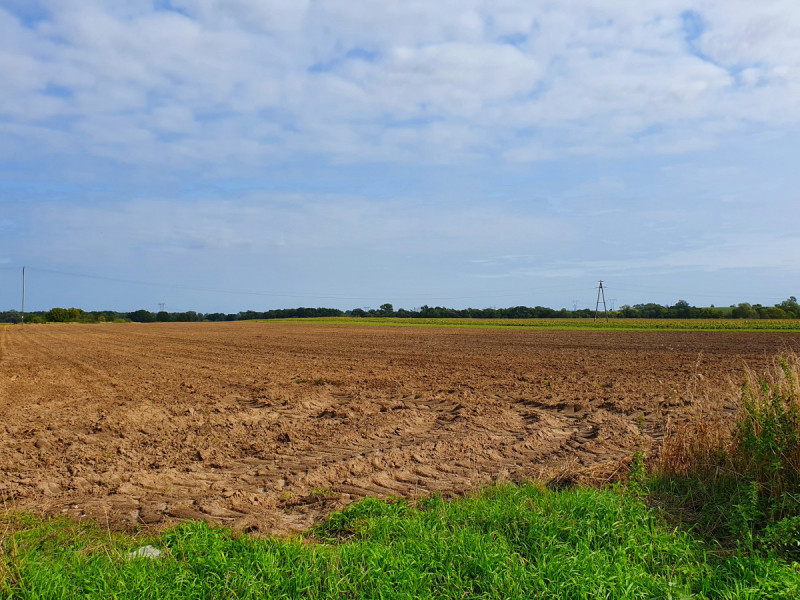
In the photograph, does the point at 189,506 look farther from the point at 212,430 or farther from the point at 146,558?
the point at 212,430

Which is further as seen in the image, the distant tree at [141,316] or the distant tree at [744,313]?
the distant tree at [141,316]

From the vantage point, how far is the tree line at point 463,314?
86.6 meters

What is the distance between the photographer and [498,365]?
20359 mm

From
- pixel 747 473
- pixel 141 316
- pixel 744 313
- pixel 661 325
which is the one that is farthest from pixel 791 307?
pixel 141 316

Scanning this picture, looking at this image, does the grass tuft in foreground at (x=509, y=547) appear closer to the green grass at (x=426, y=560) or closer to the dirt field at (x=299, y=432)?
the green grass at (x=426, y=560)

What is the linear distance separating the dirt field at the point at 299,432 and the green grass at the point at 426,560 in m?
0.83

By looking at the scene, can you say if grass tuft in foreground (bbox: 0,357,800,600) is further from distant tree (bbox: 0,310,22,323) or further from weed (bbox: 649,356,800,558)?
distant tree (bbox: 0,310,22,323)

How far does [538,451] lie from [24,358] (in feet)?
84.1

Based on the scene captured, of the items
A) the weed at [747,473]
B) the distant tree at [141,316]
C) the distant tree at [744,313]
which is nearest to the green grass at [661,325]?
the distant tree at [744,313]

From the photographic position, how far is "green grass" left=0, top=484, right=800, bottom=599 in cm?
408

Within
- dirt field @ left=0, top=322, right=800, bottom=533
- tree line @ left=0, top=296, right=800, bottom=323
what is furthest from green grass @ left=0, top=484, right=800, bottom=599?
tree line @ left=0, top=296, right=800, bottom=323

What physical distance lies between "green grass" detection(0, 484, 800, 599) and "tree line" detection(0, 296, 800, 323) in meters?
91.4

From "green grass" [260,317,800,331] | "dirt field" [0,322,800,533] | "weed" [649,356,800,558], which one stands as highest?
"green grass" [260,317,800,331]

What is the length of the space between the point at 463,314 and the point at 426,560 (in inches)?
4453
